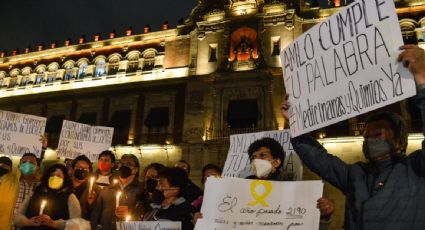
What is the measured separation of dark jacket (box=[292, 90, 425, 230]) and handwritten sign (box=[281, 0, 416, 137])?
344 millimetres

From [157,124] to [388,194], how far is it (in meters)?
18.6

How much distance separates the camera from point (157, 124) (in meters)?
20.5

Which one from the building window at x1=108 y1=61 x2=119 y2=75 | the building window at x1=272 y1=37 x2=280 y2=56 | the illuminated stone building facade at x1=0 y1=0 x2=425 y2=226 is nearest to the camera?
the illuminated stone building facade at x1=0 y1=0 x2=425 y2=226

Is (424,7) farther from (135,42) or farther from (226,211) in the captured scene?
(226,211)

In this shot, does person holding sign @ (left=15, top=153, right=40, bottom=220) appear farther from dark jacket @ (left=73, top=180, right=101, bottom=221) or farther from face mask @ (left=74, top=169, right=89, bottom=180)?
face mask @ (left=74, top=169, right=89, bottom=180)

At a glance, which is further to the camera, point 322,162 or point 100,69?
point 100,69

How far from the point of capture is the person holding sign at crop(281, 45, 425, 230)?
7.45 ft

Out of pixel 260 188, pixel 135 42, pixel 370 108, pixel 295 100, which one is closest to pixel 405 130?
pixel 370 108

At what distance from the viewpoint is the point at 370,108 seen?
2584mm

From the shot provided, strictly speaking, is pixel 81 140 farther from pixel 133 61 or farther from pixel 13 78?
pixel 13 78

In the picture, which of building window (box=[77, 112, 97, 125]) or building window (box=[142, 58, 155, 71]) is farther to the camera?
building window (box=[142, 58, 155, 71])

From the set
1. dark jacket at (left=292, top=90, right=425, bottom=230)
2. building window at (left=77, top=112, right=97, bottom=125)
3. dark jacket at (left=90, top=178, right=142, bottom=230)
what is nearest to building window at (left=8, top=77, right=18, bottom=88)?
building window at (left=77, top=112, right=97, bottom=125)

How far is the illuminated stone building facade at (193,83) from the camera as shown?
18.5m

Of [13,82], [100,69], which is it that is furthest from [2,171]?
[13,82]
